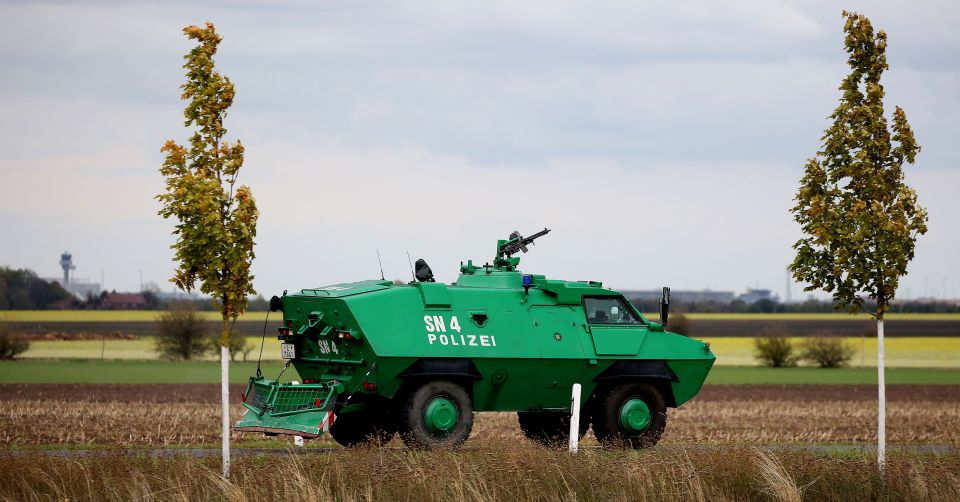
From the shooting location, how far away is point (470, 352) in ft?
68.2

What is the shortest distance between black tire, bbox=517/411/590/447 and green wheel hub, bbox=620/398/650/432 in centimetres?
77

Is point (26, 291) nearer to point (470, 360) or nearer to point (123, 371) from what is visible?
point (123, 371)

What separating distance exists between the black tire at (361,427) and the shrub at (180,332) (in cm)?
4339

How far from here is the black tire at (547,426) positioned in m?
22.9

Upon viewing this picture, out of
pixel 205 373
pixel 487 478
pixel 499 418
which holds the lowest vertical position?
pixel 499 418

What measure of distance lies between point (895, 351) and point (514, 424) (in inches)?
2143

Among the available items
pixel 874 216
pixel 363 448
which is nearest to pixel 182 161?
pixel 363 448

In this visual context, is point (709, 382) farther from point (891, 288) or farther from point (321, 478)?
point (321, 478)

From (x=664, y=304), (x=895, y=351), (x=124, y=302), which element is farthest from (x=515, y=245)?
(x=124, y=302)

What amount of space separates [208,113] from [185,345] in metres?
48.7

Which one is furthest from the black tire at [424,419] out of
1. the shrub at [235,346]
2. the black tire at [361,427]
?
the shrub at [235,346]

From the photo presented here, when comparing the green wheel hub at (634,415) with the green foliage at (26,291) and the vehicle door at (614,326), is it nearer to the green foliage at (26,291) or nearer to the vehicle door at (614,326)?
the vehicle door at (614,326)

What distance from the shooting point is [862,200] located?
20.3 meters

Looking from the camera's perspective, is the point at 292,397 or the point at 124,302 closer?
the point at 292,397
